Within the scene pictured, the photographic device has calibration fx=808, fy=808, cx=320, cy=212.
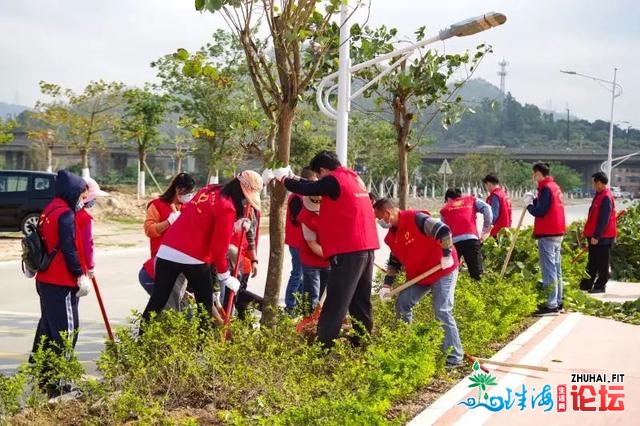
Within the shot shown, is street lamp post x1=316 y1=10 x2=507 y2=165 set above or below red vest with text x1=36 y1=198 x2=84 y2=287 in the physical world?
above

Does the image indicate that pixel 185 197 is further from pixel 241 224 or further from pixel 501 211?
pixel 501 211

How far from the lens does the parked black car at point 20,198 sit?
18.5m

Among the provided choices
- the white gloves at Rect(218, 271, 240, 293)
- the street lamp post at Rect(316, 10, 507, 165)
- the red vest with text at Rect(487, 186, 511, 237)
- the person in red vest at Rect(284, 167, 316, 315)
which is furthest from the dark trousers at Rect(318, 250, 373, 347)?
the red vest with text at Rect(487, 186, 511, 237)

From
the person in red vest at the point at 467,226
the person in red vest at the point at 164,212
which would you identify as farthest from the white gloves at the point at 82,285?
the person in red vest at the point at 467,226

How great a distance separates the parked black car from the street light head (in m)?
11.7

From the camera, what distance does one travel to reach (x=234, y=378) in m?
5.09

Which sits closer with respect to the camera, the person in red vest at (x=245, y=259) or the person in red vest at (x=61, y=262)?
the person in red vest at (x=61, y=262)

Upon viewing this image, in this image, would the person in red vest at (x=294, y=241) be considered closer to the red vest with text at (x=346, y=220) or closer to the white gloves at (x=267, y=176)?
the white gloves at (x=267, y=176)

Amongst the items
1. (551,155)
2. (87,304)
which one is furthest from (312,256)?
(551,155)

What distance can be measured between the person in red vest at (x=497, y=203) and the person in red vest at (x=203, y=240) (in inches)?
221

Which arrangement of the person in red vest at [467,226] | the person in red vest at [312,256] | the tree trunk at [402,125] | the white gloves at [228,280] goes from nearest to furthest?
the white gloves at [228,280] < the person in red vest at [312,256] < the person in red vest at [467,226] < the tree trunk at [402,125]

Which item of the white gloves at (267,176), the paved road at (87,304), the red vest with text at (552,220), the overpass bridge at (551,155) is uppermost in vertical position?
the overpass bridge at (551,155)

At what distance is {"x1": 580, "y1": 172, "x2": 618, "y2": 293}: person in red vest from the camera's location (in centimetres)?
1141

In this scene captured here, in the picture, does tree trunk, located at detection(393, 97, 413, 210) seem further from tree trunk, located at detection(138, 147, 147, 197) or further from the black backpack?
tree trunk, located at detection(138, 147, 147, 197)
